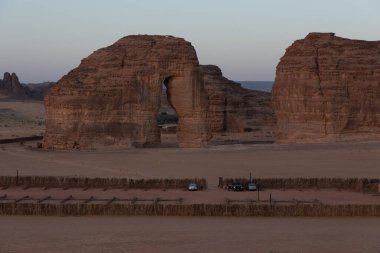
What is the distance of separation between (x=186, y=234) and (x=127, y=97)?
18.1m

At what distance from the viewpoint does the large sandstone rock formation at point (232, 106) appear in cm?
5266

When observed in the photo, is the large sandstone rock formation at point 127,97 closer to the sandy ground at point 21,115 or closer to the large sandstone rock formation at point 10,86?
the sandy ground at point 21,115

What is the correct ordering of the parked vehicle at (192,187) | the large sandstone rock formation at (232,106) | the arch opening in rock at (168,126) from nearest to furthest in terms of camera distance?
the parked vehicle at (192,187), the arch opening in rock at (168,126), the large sandstone rock formation at (232,106)

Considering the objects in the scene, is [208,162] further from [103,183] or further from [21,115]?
[21,115]

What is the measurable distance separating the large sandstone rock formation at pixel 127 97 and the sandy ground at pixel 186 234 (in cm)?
1526

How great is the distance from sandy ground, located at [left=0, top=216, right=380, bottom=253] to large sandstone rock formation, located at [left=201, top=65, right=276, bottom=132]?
32.3m

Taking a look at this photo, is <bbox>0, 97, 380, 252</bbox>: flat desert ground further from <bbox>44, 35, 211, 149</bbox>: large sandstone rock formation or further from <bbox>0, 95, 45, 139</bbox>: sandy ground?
<bbox>0, 95, 45, 139</bbox>: sandy ground

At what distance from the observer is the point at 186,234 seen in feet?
57.0

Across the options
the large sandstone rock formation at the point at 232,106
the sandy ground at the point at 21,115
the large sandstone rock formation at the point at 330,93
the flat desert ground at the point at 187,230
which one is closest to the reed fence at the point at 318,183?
the flat desert ground at the point at 187,230

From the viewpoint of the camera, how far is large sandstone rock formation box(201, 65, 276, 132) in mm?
52656

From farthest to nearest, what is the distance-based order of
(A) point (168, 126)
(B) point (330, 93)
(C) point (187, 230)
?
1. (A) point (168, 126)
2. (B) point (330, 93)
3. (C) point (187, 230)

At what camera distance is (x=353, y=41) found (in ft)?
130

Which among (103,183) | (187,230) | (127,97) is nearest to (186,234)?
(187,230)

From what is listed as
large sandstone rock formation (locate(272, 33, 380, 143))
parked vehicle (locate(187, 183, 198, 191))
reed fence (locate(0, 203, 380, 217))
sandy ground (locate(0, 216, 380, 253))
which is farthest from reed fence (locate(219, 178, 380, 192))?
large sandstone rock formation (locate(272, 33, 380, 143))
